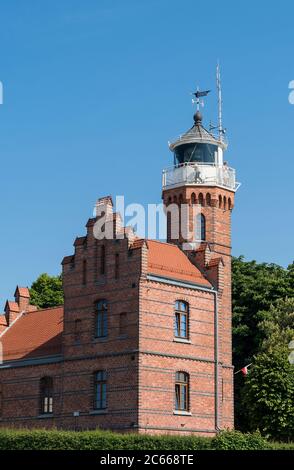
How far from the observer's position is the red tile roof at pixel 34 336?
176ft

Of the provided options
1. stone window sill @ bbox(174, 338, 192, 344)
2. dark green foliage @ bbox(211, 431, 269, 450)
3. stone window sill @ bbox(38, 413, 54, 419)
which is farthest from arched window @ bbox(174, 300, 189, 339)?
dark green foliage @ bbox(211, 431, 269, 450)

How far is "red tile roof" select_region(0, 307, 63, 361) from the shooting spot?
176ft

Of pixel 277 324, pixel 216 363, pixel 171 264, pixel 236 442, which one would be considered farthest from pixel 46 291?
pixel 236 442

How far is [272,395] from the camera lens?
174 feet

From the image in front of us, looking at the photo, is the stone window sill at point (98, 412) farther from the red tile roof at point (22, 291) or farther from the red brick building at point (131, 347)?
the red tile roof at point (22, 291)

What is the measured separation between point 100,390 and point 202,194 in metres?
14.5

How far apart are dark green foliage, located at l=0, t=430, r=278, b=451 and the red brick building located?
6631 millimetres

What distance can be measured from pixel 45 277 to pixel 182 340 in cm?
3124

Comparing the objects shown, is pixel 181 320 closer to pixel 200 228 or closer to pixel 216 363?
pixel 216 363

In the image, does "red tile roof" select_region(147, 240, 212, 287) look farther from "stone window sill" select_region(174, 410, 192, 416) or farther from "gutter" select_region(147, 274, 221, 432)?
"stone window sill" select_region(174, 410, 192, 416)

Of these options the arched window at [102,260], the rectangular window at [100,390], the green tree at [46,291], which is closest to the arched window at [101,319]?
the arched window at [102,260]

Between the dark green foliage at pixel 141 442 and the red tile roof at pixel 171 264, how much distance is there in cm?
1092
